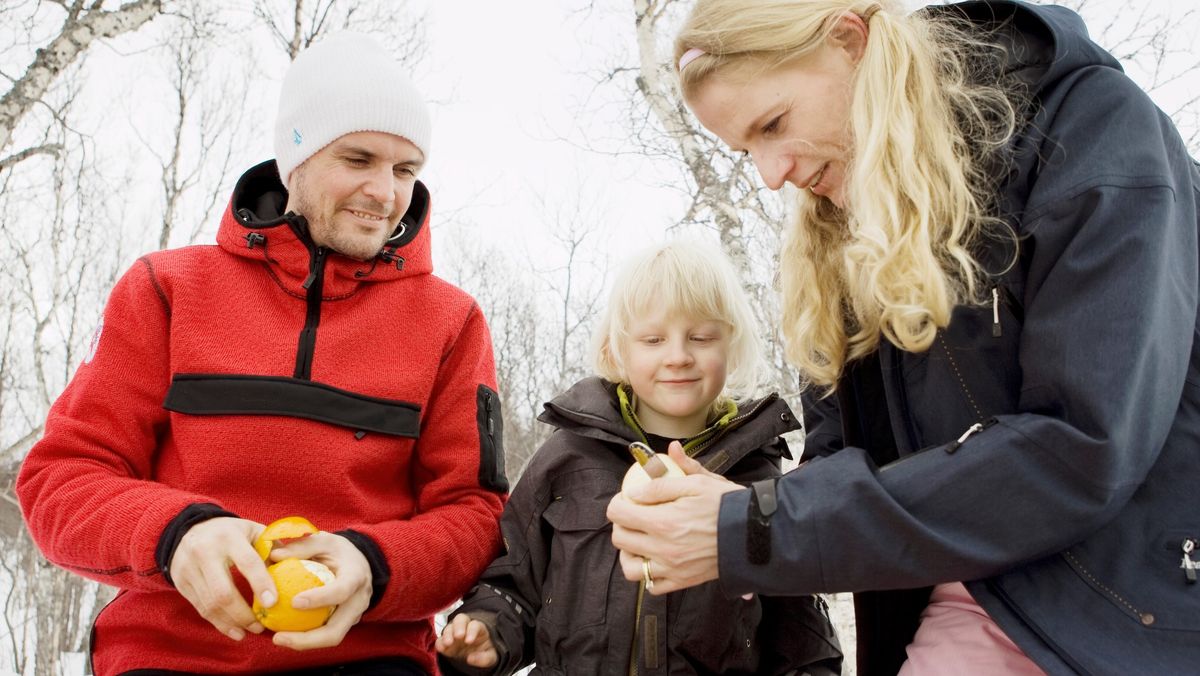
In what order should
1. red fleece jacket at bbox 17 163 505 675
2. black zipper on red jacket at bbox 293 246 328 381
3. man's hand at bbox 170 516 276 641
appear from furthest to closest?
black zipper on red jacket at bbox 293 246 328 381 → red fleece jacket at bbox 17 163 505 675 → man's hand at bbox 170 516 276 641

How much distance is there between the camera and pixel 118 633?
2006mm

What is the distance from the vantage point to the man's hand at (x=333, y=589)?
1.74 meters

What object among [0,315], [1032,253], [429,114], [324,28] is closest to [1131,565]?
[1032,253]

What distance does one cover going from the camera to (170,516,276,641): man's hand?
5.57 feet

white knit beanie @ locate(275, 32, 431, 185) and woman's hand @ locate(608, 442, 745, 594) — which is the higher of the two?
white knit beanie @ locate(275, 32, 431, 185)

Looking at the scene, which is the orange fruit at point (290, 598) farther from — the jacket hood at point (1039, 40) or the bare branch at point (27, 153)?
the bare branch at point (27, 153)

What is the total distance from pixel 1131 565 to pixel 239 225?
2207mm

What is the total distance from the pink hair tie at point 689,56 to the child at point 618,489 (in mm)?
637

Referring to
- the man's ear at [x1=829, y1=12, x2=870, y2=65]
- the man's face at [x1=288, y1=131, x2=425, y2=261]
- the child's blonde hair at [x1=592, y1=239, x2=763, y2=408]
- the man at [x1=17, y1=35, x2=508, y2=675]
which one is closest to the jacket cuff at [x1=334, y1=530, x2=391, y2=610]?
the man at [x1=17, y1=35, x2=508, y2=675]

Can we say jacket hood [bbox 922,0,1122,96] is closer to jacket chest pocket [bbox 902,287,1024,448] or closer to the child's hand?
jacket chest pocket [bbox 902,287,1024,448]

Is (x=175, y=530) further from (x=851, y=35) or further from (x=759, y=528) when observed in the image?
(x=851, y=35)

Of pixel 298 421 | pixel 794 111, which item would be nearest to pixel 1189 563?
pixel 794 111

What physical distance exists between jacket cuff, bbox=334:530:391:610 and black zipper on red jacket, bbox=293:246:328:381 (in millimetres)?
439

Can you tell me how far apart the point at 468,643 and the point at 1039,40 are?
1836 millimetres
